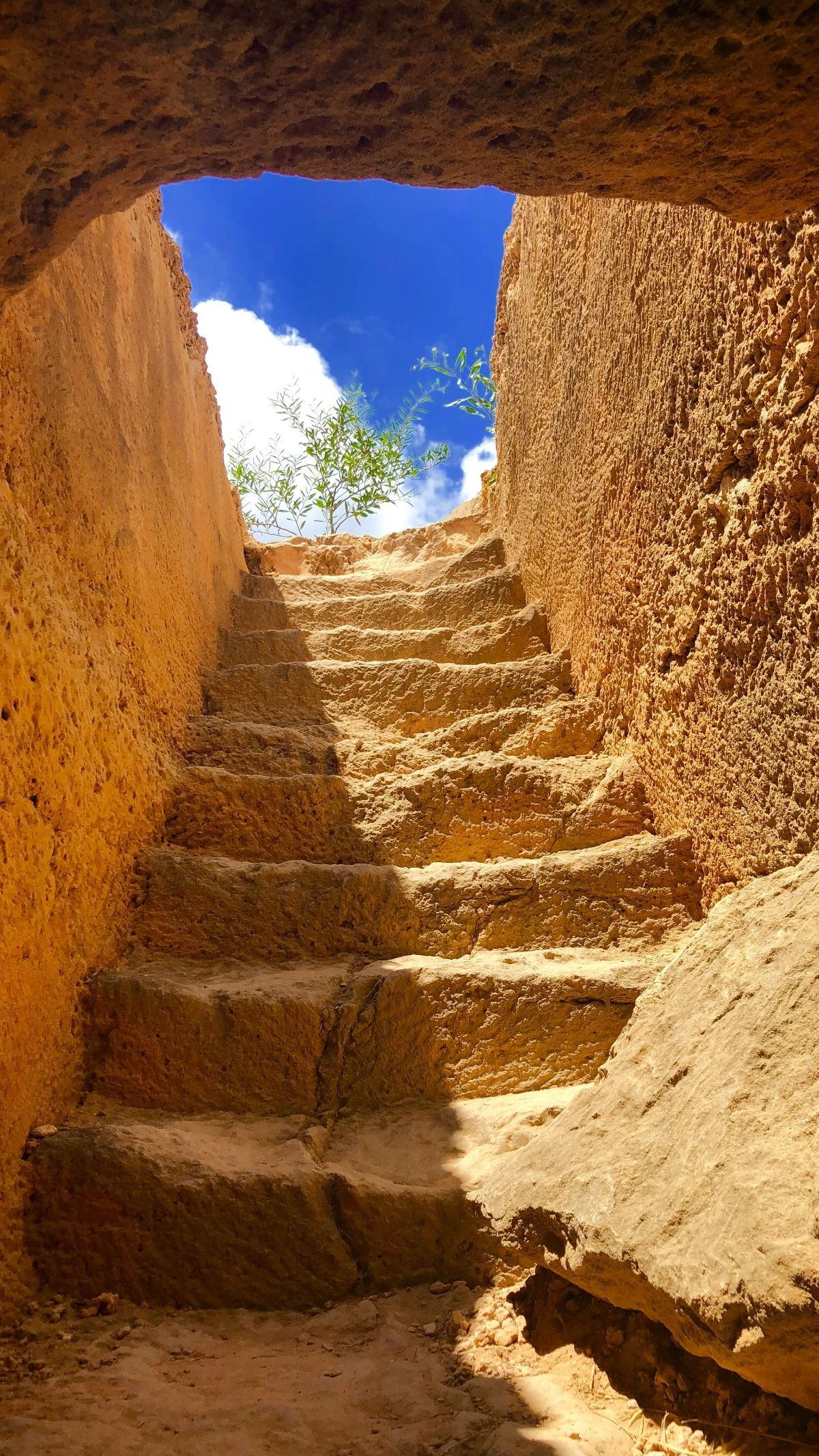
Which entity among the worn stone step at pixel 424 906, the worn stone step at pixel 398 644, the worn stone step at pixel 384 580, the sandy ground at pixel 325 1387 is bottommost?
the sandy ground at pixel 325 1387

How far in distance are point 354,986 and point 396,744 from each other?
48.5 inches

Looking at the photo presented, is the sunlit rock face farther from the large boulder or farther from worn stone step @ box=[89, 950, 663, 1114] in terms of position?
worn stone step @ box=[89, 950, 663, 1114]

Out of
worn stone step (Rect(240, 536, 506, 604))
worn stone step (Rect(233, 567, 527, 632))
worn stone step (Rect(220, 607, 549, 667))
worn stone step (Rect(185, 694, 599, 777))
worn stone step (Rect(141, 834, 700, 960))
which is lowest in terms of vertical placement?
worn stone step (Rect(141, 834, 700, 960))

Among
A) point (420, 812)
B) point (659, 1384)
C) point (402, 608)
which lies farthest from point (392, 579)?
point (659, 1384)

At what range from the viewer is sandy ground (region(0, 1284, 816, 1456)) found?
3.90ft

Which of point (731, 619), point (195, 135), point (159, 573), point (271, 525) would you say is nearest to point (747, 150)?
point (195, 135)

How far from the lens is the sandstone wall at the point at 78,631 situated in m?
1.80

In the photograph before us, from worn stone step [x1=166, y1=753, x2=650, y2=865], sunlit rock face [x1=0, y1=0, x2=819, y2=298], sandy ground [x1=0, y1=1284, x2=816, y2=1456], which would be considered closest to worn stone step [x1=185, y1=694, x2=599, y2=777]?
worn stone step [x1=166, y1=753, x2=650, y2=865]

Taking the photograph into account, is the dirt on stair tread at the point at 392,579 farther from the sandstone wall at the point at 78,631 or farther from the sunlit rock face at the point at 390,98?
the sunlit rock face at the point at 390,98

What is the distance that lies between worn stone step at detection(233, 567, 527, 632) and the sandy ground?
10.0 feet

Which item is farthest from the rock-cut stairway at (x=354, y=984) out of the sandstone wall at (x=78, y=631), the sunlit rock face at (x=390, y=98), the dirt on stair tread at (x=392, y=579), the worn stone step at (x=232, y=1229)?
the sunlit rock face at (x=390, y=98)

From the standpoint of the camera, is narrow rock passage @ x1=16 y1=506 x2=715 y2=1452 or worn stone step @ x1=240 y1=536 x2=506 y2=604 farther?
worn stone step @ x1=240 y1=536 x2=506 y2=604

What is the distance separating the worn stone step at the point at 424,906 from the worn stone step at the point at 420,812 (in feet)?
0.64

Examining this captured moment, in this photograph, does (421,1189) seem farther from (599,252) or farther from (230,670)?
(599,252)
